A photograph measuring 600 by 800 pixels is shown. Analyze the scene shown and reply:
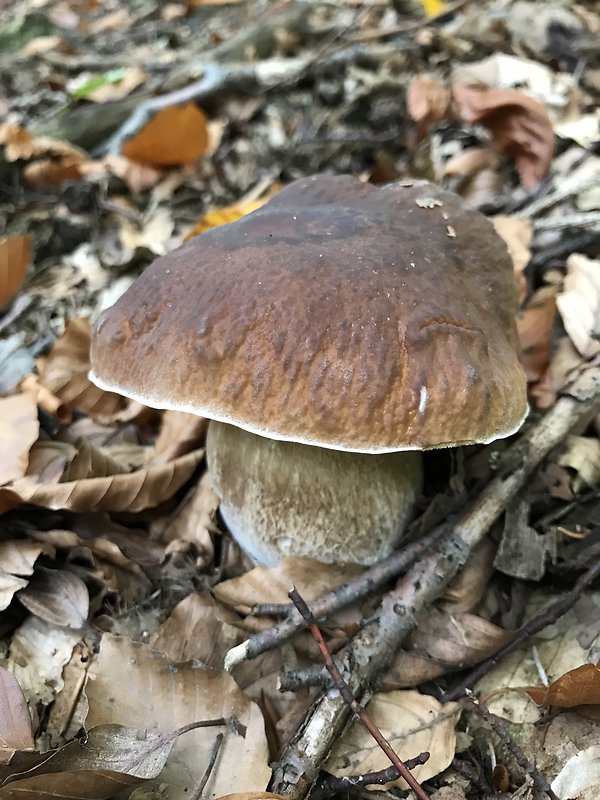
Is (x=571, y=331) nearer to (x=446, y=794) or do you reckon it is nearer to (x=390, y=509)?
(x=390, y=509)

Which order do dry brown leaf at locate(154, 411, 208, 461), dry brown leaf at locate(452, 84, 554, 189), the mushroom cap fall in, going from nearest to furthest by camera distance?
the mushroom cap
dry brown leaf at locate(154, 411, 208, 461)
dry brown leaf at locate(452, 84, 554, 189)

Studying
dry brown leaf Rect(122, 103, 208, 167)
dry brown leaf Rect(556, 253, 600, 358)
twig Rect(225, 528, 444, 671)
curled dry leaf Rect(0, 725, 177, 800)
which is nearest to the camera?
curled dry leaf Rect(0, 725, 177, 800)

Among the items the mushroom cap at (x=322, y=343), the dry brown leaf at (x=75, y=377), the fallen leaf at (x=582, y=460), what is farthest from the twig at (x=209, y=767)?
the dry brown leaf at (x=75, y=377)

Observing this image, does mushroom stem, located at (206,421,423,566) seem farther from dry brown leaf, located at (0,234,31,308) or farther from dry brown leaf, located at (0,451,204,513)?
dry brown leaf, located at (0,234,31,308)

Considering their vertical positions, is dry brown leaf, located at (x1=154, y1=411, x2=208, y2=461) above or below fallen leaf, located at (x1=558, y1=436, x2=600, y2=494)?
above

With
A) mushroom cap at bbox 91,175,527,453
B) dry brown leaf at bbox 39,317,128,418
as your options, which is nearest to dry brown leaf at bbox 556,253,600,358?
mushroom cap at bbox 91,175,527,453

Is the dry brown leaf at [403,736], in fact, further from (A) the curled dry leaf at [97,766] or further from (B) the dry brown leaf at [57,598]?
(B) the dry brown leaf at [57,598]

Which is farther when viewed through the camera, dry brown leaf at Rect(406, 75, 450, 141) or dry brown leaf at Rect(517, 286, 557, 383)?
dry brown leaf at Rect(406, 75, 450, 141)

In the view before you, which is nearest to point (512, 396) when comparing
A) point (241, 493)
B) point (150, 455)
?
point (241, 493)
